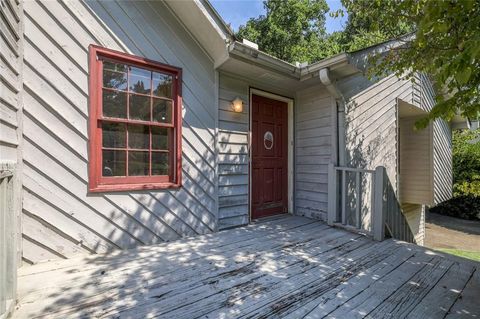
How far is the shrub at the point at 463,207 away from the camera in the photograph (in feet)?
29.3

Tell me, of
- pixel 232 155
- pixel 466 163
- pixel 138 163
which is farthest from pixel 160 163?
pixel 466 163

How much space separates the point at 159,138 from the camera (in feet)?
10.1

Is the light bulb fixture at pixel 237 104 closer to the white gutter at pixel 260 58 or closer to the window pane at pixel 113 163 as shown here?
the white gutter at pixel 260 58

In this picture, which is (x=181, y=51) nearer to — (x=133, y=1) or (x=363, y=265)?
(x=133, y=1)

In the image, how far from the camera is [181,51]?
10.6ft

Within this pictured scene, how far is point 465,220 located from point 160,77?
35.8 feet

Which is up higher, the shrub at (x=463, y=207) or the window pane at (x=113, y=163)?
the window pane at (x=113, y=163)

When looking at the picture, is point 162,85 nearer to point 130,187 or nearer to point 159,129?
point 159,129

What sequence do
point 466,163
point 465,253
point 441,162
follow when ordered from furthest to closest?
point 466,163 → point 441,162 → point 465,253

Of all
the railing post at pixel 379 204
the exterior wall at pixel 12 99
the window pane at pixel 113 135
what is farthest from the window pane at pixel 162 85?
the railing post at pixel 379 204

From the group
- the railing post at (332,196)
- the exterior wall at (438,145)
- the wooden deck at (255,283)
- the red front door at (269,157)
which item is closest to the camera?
the wooden deck at (255,283)

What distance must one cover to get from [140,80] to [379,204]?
326 cm

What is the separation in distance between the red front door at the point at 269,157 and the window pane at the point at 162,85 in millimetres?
1435

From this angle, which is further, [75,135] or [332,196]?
[332,196]
